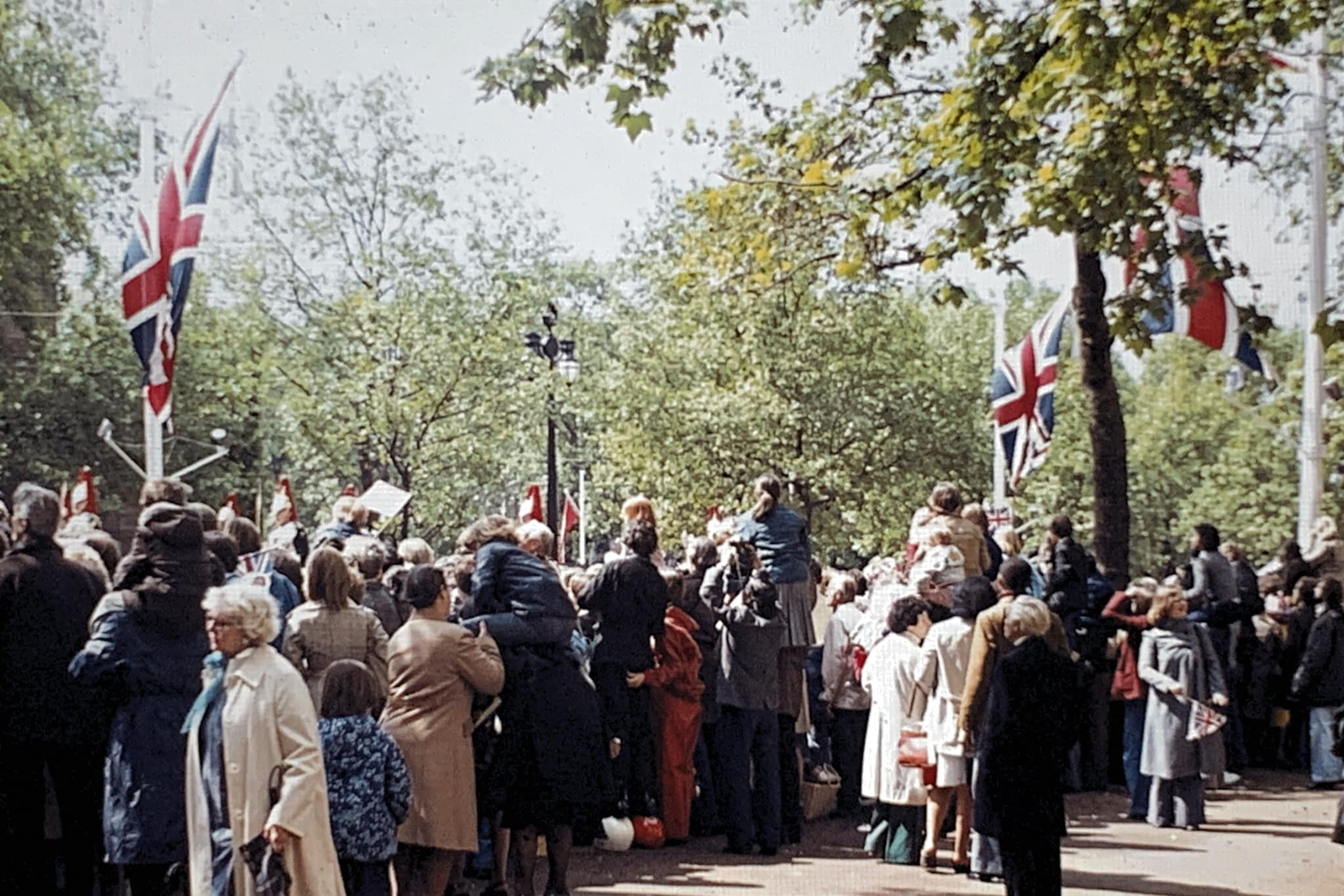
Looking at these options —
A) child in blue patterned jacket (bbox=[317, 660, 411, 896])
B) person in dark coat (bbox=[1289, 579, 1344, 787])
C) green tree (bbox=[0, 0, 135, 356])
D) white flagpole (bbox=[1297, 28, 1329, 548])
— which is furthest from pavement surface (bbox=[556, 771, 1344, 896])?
green tree (bbox=[0, 0, 135, 356])

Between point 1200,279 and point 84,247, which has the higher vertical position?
point 84,247

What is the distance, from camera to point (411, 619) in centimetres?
938

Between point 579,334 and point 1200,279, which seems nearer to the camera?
point 1200,279

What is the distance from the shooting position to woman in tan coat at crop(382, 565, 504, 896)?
9195mm

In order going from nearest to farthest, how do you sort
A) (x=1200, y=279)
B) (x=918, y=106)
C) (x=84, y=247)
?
(x=1200, y=279) → (x=918, y=106) → (x=84, y=247)

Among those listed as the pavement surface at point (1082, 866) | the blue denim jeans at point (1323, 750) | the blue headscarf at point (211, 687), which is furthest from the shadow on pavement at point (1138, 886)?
the blue denim jeans at point (1323, 750)

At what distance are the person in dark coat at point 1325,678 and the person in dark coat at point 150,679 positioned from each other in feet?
40.0

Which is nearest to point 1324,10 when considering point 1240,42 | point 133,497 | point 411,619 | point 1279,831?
point 1240,42

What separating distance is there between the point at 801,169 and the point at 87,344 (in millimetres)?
21570

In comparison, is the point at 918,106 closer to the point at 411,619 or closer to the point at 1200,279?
the point at 1200,279

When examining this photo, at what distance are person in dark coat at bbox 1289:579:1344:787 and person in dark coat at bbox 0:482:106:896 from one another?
1226 cm

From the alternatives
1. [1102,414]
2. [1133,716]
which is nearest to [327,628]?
[1133,716]

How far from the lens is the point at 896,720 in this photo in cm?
1219

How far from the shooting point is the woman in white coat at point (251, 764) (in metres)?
7.29
